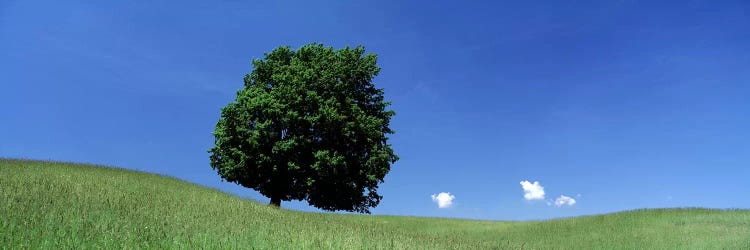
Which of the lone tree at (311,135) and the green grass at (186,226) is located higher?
the lone tree at (311,135)

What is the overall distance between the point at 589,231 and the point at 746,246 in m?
7.03

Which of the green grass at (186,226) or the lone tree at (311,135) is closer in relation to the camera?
the green grass at (186,226)

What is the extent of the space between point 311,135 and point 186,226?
623 inches

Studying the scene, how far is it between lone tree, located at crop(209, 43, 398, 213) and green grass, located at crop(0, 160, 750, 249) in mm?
5877

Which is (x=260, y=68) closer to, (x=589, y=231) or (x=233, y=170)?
(x=233, y=170)

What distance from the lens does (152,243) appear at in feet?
33.2

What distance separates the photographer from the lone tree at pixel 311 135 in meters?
27.6

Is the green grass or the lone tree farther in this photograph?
the lone tree

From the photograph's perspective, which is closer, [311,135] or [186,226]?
[186,226]

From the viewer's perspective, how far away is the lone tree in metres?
27.6

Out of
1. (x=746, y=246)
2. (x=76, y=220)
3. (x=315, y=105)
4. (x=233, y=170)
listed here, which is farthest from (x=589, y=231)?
(x=76, y=220)

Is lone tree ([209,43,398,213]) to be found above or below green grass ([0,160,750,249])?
above

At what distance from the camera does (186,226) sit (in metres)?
12.5

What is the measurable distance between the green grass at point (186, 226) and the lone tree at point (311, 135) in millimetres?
5877
